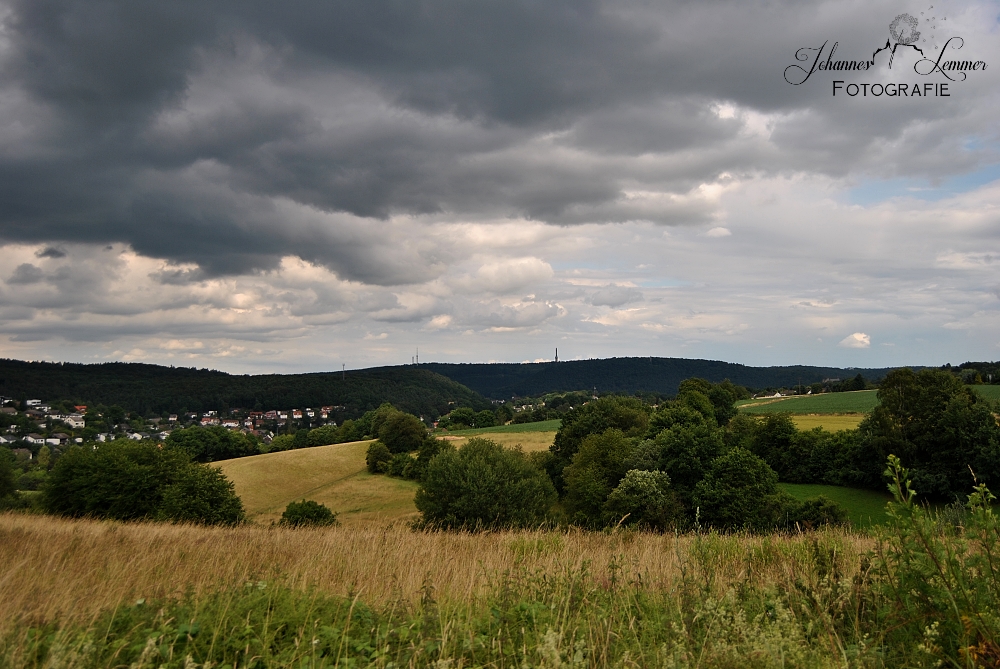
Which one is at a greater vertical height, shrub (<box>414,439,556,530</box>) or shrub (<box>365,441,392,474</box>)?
shrub (<box>414,439,556,530</box>)

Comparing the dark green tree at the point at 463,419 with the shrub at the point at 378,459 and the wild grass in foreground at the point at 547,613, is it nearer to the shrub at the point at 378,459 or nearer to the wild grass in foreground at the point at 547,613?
the shrub at the point at 378,459

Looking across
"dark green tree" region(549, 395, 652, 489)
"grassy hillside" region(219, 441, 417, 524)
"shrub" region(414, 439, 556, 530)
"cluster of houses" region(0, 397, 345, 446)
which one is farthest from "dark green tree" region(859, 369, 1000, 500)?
"cluster of houses" region(0, 397, 345, 446)

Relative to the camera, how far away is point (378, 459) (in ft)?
260

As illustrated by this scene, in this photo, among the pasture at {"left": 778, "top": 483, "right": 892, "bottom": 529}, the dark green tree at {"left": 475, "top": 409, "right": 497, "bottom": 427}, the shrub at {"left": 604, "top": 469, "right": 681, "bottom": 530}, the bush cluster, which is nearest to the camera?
the bush cluster

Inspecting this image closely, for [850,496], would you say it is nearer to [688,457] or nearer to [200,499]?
[688,457]

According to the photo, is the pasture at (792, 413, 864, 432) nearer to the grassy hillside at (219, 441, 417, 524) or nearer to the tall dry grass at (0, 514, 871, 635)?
the grassy hillside at (219, 441, 417, 524)

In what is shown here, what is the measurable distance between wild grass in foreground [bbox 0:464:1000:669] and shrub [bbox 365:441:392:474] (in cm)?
7387

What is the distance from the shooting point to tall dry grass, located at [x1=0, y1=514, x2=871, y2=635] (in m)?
5.12

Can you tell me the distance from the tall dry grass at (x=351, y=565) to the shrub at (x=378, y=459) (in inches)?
2765

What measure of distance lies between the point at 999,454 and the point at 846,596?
50.2m

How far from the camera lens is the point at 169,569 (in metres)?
6.64

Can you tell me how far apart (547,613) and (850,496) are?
5545 centimetres

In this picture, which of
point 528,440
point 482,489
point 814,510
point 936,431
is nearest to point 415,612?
point 482,489

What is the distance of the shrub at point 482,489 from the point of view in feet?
123
